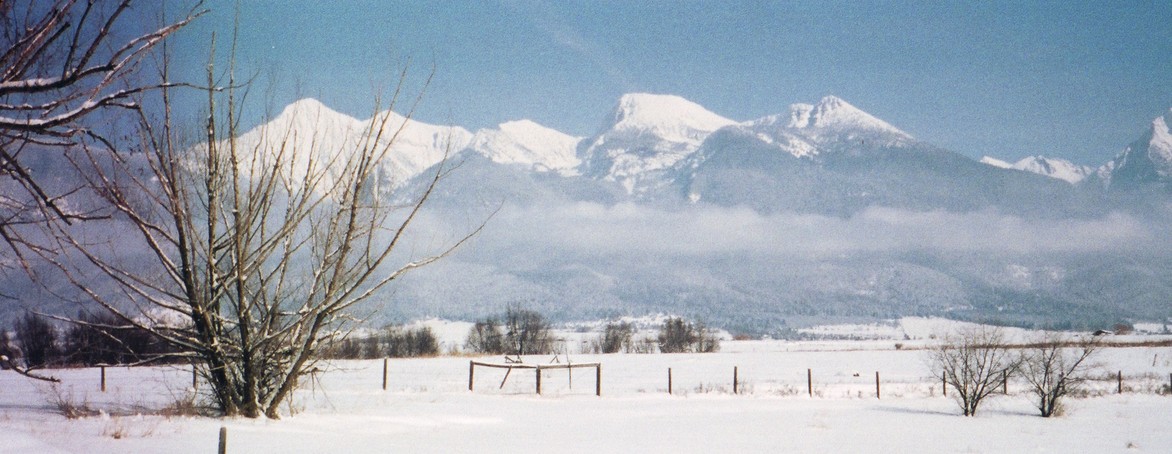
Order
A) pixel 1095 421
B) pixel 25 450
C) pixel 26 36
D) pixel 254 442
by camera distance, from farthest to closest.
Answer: pixel 1095 421 → pixel 254 442 → pixel 25 450 → pixel 26 36

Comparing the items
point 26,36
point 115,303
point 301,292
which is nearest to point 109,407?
point 115,303

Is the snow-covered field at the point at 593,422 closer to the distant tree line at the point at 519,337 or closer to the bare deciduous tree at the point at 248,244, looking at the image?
the bare deciduous tree at the point at 248,244

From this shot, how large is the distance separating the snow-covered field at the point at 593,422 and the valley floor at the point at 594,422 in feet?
0.17

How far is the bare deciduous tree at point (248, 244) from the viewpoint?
15.4 meters

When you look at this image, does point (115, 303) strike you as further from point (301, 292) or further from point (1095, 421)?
point (1095, 421)

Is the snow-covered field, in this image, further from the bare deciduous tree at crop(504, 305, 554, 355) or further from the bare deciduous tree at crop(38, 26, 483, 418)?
the bare deciduous tree at crop(504, 305, 554, 355)

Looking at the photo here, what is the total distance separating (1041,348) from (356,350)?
195 ft

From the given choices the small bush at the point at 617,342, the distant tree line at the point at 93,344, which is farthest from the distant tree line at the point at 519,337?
the distant tree line at the point at 93,344

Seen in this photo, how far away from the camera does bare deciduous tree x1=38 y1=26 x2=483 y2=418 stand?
15.4 metres

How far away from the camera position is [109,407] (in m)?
17.7

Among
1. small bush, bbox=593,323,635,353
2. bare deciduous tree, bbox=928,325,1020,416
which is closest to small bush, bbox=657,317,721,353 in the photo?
small bush, bbox=593,323,635,353

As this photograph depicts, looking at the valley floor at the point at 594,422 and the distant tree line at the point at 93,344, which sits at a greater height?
the distant tree line at the point at 93,344

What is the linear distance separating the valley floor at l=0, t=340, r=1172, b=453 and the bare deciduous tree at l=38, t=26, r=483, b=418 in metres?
1.04

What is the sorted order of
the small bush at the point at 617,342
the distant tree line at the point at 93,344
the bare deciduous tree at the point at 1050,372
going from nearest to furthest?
the distant tree line at the point at 93,344, the bare deciduous tree at the point at 1050,372, the small bush at the point at 617,342
